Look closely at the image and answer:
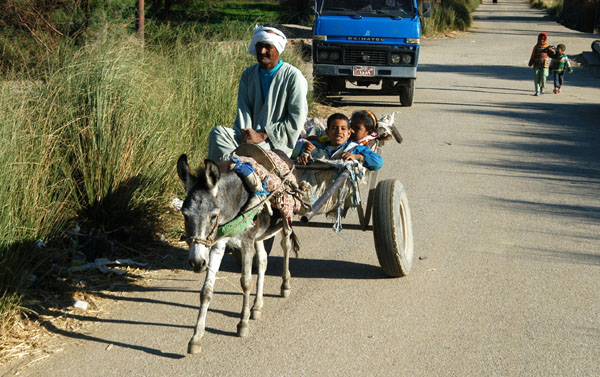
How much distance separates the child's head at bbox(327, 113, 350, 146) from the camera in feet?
20.2

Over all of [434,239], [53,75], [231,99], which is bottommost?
[434,239]

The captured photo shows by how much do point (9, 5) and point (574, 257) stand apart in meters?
8.95

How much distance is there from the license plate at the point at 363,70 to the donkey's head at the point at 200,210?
1102 cm

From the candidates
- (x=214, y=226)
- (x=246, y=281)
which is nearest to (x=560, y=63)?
(x=246, y=281)

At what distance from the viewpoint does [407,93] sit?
50.4 feet

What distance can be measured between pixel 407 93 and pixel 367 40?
58.1 inches

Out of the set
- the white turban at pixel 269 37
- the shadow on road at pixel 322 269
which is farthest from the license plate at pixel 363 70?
the white turban at pixel 269 37

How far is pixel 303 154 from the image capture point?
6.03 metres

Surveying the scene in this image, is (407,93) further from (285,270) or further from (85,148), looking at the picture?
(285,270)

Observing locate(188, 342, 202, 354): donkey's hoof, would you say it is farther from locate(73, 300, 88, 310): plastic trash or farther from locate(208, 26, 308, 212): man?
locate(208, 26, 308, 212): man

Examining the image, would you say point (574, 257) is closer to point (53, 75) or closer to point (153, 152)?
point (153, 152)

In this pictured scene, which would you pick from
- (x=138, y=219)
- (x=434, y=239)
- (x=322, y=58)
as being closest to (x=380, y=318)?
(x=434, y=239)

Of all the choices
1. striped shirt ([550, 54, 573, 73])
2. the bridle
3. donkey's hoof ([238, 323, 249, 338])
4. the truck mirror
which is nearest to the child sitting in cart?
donkey's hoof ([238, 323, 249, 338])

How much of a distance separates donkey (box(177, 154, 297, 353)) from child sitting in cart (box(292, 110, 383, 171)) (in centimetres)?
90
